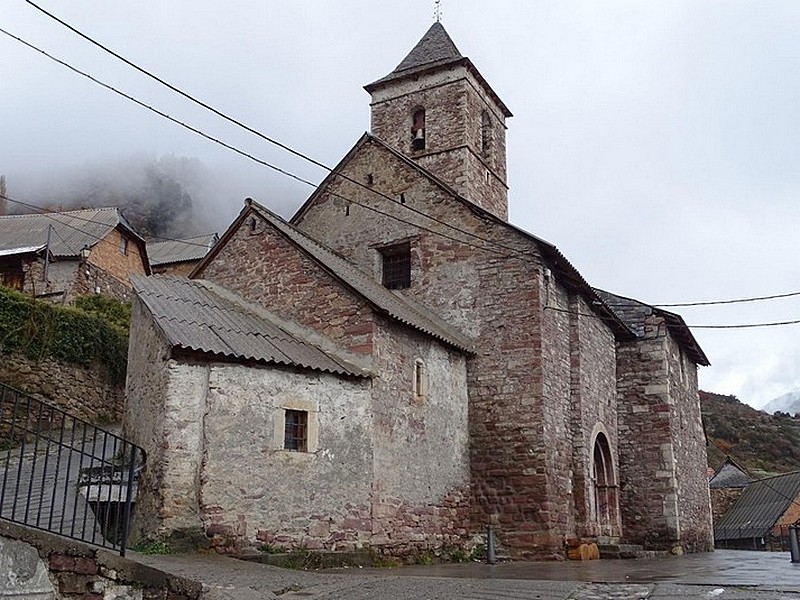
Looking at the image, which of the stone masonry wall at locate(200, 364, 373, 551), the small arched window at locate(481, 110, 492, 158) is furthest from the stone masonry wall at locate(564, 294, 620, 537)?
the small arched window at locate(481, 110, 492, 158)

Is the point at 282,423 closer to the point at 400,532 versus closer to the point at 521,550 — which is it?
the point at 400,532

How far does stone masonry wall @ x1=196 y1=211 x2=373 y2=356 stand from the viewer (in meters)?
15.3

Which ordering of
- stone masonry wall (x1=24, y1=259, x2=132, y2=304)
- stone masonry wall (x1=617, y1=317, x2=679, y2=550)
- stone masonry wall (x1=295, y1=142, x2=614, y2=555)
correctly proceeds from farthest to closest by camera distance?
stone masonry wall (x1=24, y1=259, x2=132, y2=304), stone masonry wall (x1=617, y1=317, x2=679, y2=550), stone masonry wall (x1=295, y1=142, x2=614, y2=555)

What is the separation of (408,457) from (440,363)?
243 centimetres

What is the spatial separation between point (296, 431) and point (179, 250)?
31.9 m

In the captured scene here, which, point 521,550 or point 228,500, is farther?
point 521,550

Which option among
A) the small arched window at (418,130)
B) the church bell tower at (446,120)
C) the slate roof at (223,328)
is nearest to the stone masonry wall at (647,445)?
the church bell tower at (446,120)

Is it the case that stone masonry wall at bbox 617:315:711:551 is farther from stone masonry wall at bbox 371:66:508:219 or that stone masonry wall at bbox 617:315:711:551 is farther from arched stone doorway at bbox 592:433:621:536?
stone masonry wall at bbox 371:66:508:219

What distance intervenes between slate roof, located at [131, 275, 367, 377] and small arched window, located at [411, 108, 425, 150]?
379 inches

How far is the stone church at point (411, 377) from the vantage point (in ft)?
42.1

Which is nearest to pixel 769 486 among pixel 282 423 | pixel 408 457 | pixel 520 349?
pixel 520 349

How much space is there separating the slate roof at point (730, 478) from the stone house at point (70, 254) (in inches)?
1332

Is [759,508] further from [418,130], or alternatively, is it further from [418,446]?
[418,446]

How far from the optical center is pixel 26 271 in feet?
89.4
